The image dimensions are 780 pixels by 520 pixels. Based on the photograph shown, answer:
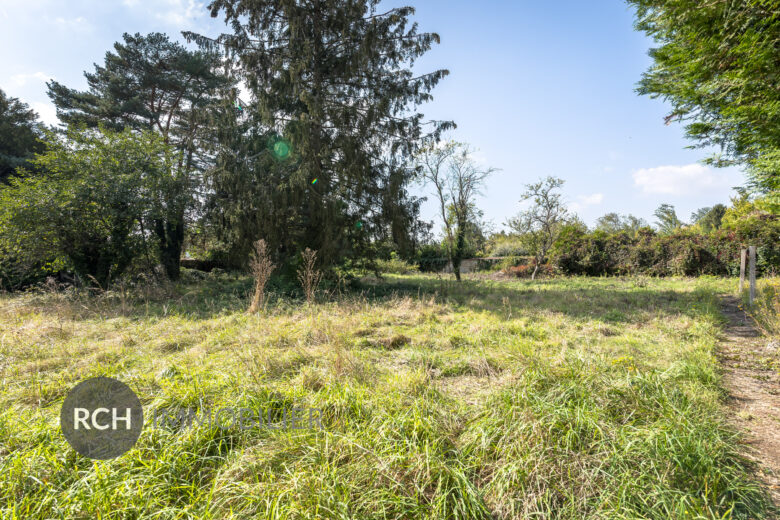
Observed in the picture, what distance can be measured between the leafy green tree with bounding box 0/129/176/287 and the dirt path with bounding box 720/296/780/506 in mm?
12193

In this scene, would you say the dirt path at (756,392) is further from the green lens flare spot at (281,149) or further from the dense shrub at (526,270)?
the dense shrub at (526,270)

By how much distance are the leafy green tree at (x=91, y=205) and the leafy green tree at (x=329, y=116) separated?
10.7 ft

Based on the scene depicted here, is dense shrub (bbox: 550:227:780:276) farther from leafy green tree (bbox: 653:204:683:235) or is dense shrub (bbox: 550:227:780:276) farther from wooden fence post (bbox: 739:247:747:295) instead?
leafy green tree (bbox: 653:204:683:235)

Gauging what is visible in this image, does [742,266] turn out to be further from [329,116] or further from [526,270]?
[329,116]

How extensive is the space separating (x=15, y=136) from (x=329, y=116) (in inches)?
644

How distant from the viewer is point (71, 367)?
10.2 feet

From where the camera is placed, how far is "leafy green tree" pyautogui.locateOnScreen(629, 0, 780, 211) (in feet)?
8.47

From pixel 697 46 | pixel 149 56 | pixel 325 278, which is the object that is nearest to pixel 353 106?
pixel 325 278

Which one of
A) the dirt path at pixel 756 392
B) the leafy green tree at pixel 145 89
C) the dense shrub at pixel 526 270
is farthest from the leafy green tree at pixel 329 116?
the dense shrub at pixel 526 270

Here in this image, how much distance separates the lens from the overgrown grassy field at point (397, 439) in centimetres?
144

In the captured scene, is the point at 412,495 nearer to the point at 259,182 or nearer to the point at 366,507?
the point at 366,507

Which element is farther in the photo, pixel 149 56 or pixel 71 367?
pixel 149 56

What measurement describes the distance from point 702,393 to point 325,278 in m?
8.48

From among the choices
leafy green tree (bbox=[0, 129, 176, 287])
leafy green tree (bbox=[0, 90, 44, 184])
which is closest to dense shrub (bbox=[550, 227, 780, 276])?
leafy green tree (bbox=[0, 129, 176, 287])
